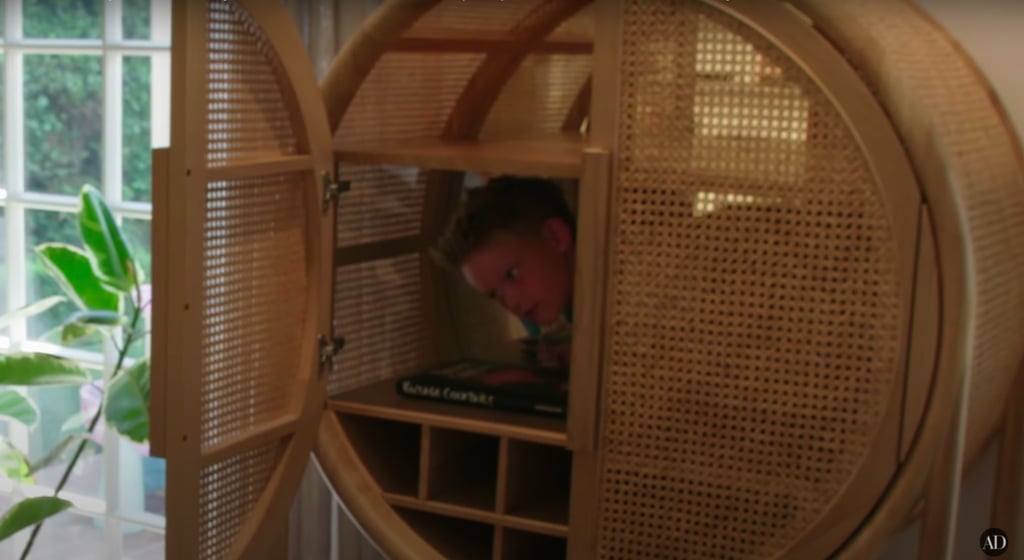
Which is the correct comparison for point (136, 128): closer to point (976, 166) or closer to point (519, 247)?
point (519, 247)

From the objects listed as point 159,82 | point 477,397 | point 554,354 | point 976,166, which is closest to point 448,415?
point 477,397

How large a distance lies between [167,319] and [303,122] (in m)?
0.31

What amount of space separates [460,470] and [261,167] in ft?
1.68

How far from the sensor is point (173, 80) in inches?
49.2

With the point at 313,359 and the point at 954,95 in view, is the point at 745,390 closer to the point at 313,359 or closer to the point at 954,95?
the point at 954,95

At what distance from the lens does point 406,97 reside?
1.76m

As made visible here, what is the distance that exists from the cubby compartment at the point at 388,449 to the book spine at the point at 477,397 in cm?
7

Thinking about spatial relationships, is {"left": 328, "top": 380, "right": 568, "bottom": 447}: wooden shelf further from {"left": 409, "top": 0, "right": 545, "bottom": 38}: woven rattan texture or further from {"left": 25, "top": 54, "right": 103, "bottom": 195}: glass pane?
{"left": 25, "top": 54, "right": 103, "bottom": 195}: glass pane

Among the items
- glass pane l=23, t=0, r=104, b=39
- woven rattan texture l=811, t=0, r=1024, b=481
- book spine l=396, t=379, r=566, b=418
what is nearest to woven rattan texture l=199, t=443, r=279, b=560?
book spine l=396, t=379, r=566, b=418

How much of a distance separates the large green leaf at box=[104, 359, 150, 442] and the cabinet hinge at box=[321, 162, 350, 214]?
57cm

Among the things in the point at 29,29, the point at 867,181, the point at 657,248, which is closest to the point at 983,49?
the point at 867,181

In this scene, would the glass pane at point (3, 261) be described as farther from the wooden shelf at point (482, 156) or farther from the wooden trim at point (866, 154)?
the wooden trim at point (866, 154)

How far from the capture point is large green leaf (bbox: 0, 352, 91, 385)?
197 cm

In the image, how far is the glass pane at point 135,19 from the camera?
214cm
